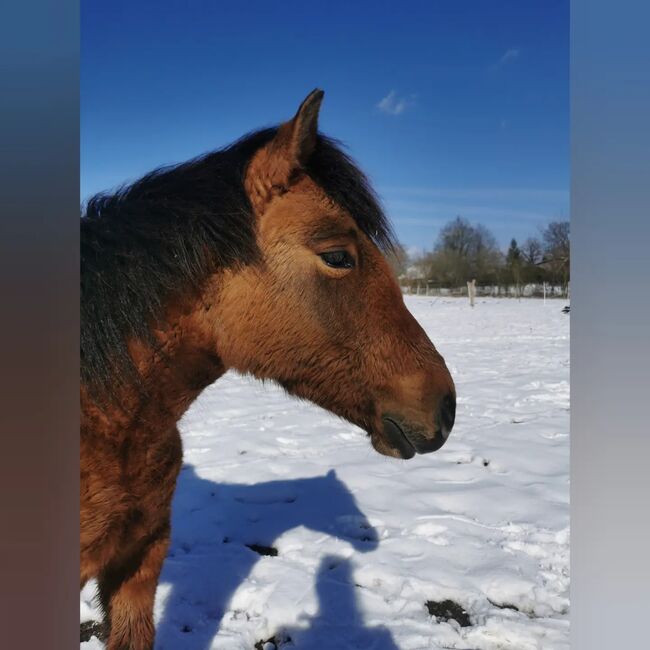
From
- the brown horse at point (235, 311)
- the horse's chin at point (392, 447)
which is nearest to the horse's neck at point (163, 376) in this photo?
the brown horse at point (235, 311)

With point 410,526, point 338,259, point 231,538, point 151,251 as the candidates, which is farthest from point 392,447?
point 231,538

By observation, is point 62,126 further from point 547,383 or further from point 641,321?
point 547,383

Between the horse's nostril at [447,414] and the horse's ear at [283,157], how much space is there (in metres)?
0.54

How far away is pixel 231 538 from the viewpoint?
184 centimetres

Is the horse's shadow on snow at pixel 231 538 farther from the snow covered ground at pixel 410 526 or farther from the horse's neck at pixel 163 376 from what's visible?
the horse's neck at pixel 163 376

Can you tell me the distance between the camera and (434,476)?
203cm

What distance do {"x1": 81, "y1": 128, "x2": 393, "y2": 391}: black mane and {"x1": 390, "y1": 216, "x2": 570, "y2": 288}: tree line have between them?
387mm

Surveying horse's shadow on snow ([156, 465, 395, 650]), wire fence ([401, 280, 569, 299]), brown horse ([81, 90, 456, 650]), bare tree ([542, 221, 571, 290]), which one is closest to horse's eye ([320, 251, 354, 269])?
brown horse ([81, 90, 456, 650])

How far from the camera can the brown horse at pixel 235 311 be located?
34.7 inches

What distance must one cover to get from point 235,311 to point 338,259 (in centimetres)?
24

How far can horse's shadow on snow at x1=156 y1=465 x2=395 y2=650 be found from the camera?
1.43 meters

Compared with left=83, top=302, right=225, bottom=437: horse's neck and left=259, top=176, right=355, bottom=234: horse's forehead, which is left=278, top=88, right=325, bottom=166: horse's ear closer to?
left=259, top=176, right=355, bottom=234: horse's forehead

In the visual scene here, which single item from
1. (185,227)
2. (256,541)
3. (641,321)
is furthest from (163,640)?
(641,321)

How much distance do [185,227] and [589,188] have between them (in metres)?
0.85
